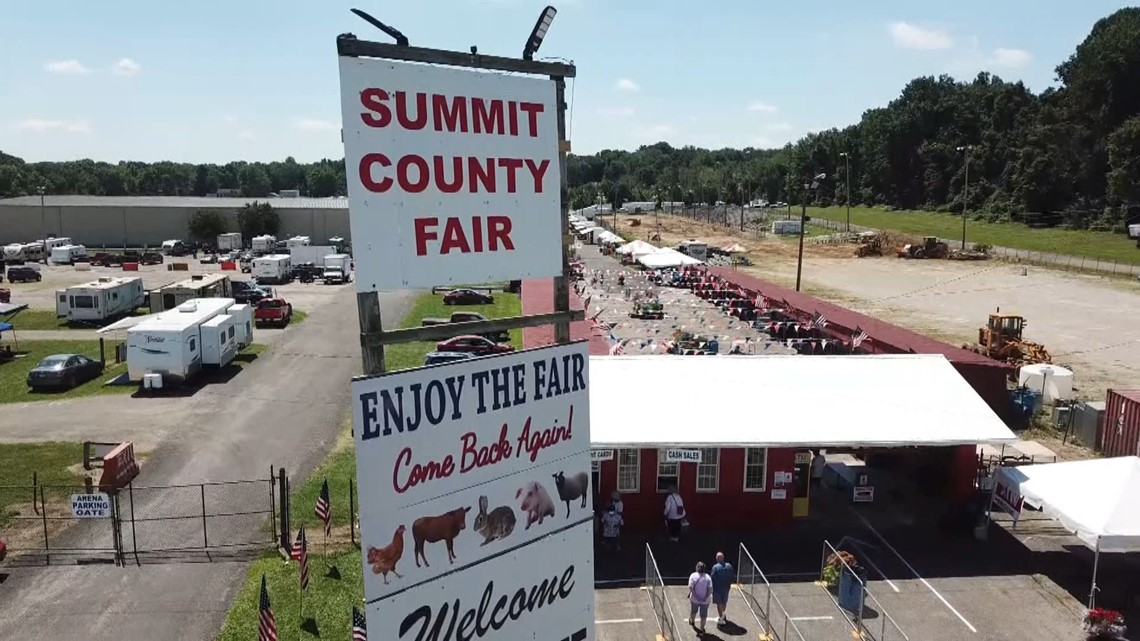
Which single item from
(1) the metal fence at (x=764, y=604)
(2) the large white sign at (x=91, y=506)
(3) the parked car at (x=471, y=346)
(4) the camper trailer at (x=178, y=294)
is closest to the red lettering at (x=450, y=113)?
(1) the metal fence at (x=764, y=604)

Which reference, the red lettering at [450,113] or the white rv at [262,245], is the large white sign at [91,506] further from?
the white rv at [262,245]

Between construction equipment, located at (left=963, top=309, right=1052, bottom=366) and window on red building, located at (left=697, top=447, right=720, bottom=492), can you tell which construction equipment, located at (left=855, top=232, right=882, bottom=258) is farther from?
window on red building, located at (left=697, top=447, right=720, bottom=492)

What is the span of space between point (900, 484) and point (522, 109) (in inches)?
686

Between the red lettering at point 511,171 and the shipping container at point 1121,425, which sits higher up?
the red lettering at point 511,171

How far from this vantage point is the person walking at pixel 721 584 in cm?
1293

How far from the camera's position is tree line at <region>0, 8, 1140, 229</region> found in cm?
9719

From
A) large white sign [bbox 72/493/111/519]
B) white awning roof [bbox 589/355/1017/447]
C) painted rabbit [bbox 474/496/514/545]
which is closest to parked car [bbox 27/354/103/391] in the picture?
large white sign [bbox 72/493/111/519]

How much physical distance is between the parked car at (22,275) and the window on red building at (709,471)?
198 ft

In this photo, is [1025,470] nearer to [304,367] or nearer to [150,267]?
[304,367]

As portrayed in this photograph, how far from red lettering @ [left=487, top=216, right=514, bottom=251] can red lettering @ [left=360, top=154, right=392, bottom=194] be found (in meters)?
0.82

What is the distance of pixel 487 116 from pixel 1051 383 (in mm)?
27590

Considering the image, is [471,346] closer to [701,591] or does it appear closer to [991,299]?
[701,591]

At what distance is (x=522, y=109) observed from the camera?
18.9 ft

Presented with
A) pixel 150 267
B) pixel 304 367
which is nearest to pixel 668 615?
pixel 304 367
